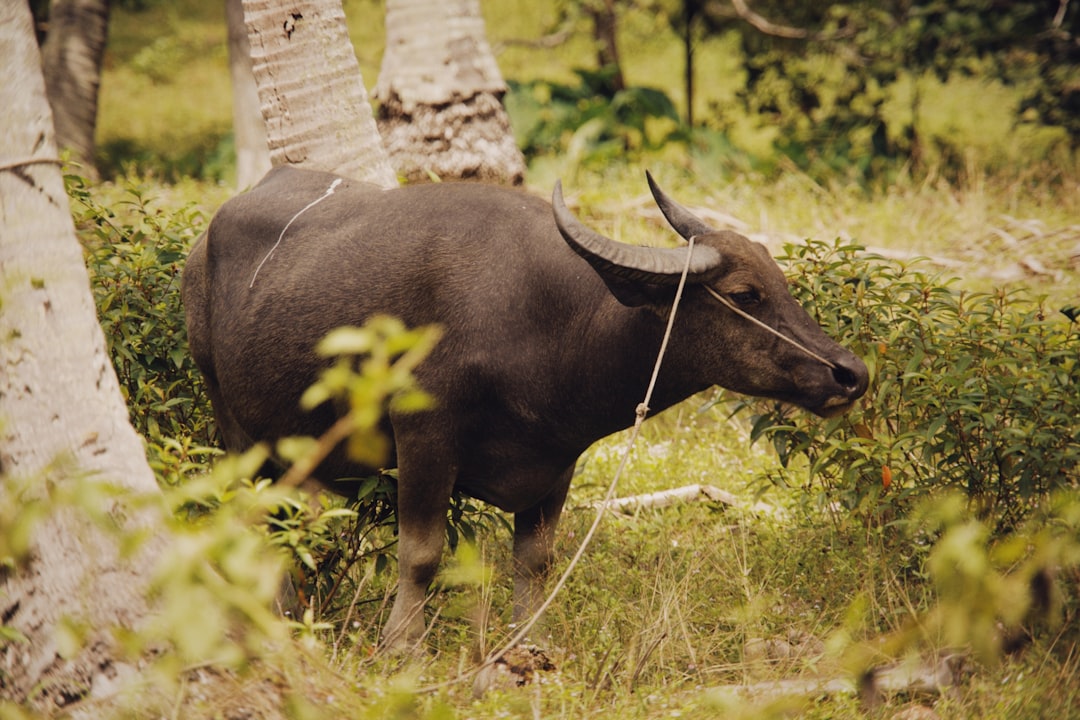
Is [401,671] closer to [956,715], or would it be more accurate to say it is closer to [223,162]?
[956,715]

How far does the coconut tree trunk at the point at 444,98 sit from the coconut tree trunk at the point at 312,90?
5.29 ft

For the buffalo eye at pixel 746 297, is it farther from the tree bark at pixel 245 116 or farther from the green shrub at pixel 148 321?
the tree bark at pixel 245 116

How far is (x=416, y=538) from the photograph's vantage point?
3.62m

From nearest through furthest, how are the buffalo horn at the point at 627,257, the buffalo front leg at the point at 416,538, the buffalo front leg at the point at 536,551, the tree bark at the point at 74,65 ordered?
the buffalo horn at the point at 627,257
the buffalo front leg at the point at 416,538
the buffalo front leg at the point at 536,551
the tree bark at the point at 74,65

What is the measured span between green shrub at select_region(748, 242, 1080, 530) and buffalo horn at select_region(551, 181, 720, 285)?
3.37ft

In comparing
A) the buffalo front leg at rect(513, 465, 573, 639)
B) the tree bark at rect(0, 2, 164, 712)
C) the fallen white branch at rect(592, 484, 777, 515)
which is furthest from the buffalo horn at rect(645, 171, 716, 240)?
the tree bark at rect(0, 2, 164, 712)

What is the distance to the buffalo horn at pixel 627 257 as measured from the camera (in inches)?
126

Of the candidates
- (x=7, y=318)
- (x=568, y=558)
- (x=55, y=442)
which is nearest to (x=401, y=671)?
(x=568, y=558)

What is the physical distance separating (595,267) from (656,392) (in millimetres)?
511

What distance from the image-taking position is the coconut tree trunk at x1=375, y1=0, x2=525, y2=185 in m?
6.73

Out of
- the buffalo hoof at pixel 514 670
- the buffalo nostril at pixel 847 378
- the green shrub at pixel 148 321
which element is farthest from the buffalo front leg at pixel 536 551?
the green shrub at pixel 148 321

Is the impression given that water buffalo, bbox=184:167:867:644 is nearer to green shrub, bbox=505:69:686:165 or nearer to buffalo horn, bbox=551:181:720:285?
buffalo horn, bbox=551:181:720:285

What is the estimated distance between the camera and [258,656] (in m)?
2.40

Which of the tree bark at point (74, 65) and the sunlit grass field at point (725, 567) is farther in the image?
the tree bark at point (74, 65)
